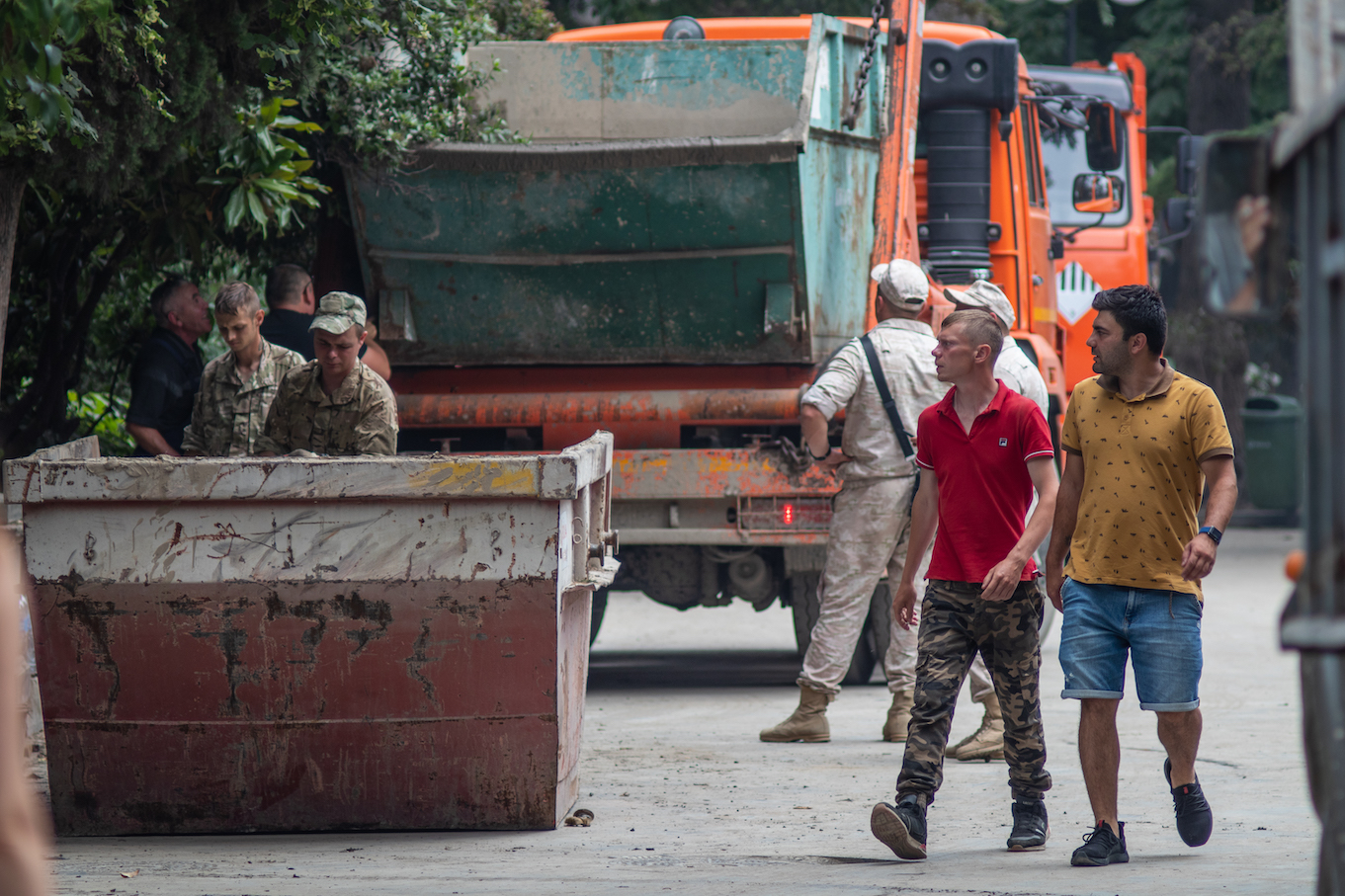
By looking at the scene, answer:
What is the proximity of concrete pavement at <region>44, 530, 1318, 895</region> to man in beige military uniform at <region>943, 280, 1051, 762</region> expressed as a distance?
0.09 m

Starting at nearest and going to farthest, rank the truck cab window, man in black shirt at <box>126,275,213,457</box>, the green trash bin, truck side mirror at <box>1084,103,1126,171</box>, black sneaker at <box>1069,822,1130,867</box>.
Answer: black sneaker at <box>1069,822,1130,867</box>, man in black shirt at <box>126,275,213,457</box>, truck side mirror at <box>1084,103,1126,171</box>, the truck cab window, the green trash bin

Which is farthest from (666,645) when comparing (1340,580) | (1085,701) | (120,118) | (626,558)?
(1340,580)

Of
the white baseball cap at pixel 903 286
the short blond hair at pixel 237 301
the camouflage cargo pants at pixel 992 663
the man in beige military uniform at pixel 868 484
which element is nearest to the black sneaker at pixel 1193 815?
the camouflage cargo pants at pixel 992 663

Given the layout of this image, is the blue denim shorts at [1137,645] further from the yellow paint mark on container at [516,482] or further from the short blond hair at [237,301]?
the short blond hair at [237,301]

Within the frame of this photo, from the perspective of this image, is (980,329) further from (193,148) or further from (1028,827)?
(193,148)

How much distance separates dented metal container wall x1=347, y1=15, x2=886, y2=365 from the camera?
23.6 feet

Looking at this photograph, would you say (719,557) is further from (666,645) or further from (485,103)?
(666,645)

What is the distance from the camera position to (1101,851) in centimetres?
455

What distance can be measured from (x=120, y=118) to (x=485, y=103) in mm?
2110

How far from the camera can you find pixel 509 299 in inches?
299

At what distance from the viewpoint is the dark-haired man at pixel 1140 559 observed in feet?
14.9

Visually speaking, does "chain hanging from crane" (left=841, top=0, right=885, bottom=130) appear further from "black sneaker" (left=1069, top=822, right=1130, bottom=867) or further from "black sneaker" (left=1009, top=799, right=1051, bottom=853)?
"black sneaker" (left=1069, top=822, right=1130, bottom=867)

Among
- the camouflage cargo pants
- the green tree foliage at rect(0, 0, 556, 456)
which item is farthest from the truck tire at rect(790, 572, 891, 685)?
the camouflage cargo pants

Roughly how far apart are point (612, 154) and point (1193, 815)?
3.66 metres
